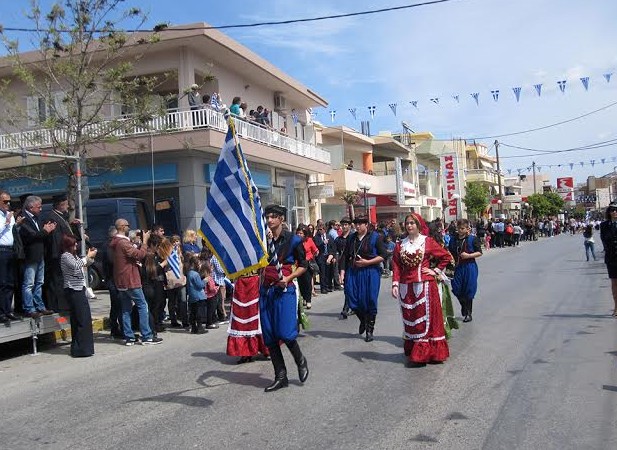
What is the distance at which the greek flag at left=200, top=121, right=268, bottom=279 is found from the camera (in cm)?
607

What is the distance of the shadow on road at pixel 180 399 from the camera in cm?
600

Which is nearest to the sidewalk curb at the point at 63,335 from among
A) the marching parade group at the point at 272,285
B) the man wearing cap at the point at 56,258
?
the man wearing cap at the point at 56,258

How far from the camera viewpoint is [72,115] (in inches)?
485

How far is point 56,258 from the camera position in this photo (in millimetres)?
9727

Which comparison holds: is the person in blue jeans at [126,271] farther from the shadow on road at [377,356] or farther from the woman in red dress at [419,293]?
the woman in red dress at [419,293]

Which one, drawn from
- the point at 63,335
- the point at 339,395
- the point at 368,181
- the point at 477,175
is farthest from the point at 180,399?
the point at 477,175

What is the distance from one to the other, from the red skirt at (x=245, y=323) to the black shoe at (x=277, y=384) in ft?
5.09

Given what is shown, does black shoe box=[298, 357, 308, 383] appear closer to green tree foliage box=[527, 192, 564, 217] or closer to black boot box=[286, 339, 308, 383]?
black boot box=[286, 339, 308, 383]

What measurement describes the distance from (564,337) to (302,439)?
17.3 ft

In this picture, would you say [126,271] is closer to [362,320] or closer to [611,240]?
[362,320]

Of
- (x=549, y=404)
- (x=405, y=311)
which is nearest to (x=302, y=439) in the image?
(x=549, y=404)

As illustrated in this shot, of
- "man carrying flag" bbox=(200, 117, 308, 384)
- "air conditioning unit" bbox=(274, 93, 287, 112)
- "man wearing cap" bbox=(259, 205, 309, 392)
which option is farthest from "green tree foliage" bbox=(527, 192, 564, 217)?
"man carrying flag" bbox=(200, 117, 308, 384)

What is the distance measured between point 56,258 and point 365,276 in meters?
4.91

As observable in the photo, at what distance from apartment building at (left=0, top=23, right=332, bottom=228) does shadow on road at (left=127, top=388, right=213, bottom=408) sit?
458 inches
